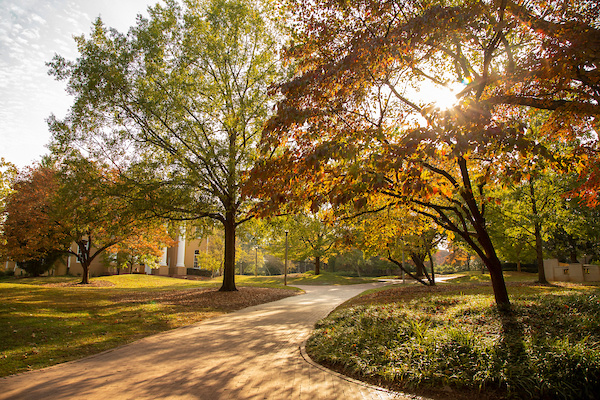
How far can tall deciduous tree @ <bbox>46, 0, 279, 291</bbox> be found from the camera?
14.7m

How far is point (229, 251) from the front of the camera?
17453mm

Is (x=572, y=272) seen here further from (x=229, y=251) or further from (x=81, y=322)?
(x=81, y=322)

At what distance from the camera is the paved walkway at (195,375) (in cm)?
432

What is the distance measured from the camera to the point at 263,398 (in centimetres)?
419

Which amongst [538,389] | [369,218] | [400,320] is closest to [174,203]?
[369,218]

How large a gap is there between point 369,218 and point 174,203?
860cm

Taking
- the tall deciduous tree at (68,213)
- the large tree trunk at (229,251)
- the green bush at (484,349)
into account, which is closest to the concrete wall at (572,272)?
the green bush at (484,349)

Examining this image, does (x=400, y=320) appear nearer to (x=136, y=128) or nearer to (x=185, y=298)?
(x=185, y=298)

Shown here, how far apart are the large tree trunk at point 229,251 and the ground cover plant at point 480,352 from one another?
414 inches

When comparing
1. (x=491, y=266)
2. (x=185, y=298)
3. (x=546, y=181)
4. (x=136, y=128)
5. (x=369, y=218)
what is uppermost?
(x=136, y=128)

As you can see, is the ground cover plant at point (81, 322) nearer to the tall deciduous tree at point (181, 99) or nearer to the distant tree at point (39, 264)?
the tall deciduous tree at point (181, 99)

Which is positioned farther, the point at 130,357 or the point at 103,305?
the point at 103,305

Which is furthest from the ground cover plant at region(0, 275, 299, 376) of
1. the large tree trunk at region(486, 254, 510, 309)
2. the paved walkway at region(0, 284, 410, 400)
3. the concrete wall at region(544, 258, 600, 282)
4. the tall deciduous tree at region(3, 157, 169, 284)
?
the concrete wall at region(544, 258, 600, 282)

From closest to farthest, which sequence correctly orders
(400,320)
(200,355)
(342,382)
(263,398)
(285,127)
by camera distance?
(263,398), (342,382), (285,127), (200,355), (400,320)
